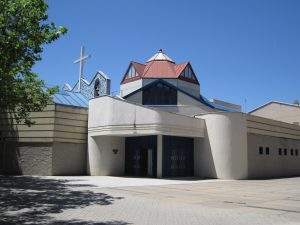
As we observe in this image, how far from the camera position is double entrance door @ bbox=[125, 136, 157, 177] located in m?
28.8

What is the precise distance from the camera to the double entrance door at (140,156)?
94.4 feet

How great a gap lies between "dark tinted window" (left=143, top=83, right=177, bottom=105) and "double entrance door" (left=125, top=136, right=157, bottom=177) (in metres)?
8.06

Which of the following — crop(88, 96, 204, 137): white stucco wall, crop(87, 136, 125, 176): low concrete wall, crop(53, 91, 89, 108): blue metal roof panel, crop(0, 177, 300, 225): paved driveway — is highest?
crop(53, 91, 89, 108): blue metal roof panel

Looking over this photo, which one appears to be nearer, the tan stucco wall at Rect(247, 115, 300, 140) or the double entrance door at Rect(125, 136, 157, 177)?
the double entrance door at Rect(125, 136, 157, 177)

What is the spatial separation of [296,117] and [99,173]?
85.4 feet

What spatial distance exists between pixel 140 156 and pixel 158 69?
49.0ft

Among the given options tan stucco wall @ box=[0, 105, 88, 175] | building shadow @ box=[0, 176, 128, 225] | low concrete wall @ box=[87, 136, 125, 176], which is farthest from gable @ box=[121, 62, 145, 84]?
building shadow @ box=[0, 176, 128, 225]

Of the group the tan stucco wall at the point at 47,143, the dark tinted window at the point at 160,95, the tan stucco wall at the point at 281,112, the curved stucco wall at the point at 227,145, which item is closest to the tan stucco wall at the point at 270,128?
the curved stucco wall at the point at 227,145

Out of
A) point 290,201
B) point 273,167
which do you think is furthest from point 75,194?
point 273,167

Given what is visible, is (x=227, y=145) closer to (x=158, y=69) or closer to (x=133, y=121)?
(x=133, y=121)

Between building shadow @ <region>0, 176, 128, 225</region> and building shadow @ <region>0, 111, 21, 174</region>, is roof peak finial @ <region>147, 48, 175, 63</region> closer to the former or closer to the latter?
building shadow @ <region>0, 111, 21, 174</region>

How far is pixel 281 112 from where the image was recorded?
47156mm

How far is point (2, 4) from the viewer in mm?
12594

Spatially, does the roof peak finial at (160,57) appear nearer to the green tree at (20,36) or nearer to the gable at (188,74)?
the gable at (188,74)
